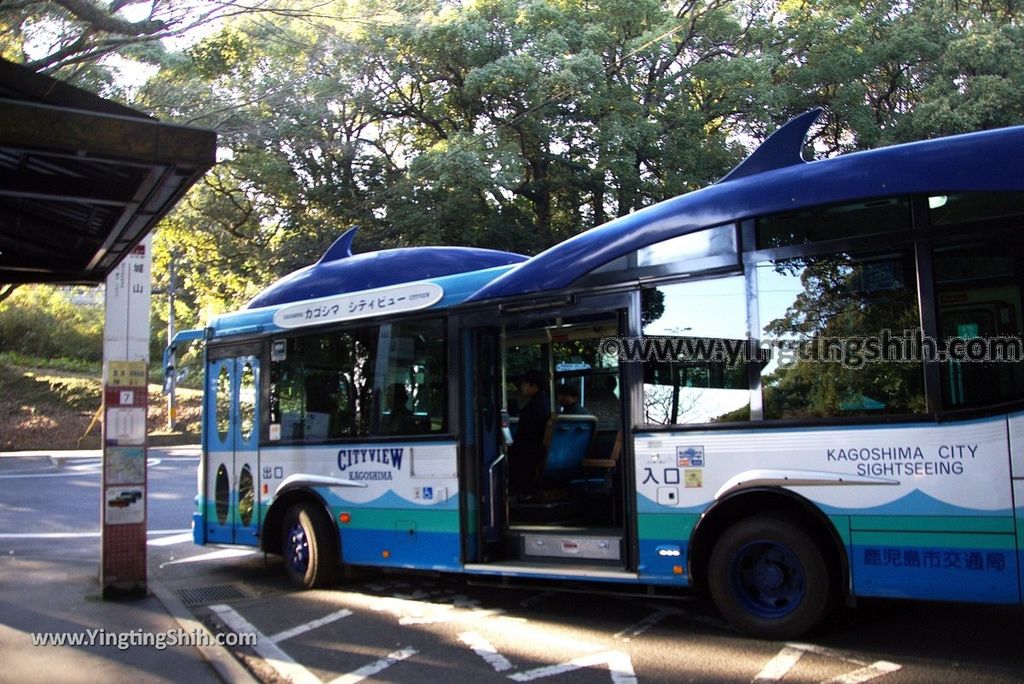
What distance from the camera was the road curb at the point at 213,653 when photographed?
5715 millimetres

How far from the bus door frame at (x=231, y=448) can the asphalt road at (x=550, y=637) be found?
544mm

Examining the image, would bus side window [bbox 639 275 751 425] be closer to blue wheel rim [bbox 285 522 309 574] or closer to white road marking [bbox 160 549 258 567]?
blue wheel rim [bbox 285 522 309 574]

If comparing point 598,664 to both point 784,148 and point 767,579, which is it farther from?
point 784,148

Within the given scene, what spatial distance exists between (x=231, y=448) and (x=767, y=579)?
241 inches

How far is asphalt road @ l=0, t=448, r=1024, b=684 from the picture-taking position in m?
5.54

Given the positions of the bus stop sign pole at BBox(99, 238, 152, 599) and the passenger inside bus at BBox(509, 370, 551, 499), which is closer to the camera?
the bus stop sign pole at BBox(99, 238, 152, 599)

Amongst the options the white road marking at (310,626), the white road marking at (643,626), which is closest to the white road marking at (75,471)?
the white road marking at (310,626)

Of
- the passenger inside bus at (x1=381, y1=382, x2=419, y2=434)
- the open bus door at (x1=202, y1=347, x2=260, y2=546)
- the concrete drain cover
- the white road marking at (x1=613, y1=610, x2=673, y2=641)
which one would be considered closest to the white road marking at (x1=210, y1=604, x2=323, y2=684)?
the concrete drain cover

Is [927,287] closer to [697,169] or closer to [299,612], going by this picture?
[299,612]

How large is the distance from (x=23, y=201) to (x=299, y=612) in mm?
4075

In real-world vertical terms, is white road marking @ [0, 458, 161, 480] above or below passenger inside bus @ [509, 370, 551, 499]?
below

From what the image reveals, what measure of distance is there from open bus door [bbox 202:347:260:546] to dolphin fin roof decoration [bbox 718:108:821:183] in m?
5.70

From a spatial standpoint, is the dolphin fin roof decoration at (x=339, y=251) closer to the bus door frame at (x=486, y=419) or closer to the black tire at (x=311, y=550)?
the bus door frame at (x=486, y=419)

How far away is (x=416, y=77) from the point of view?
59.6 ft
